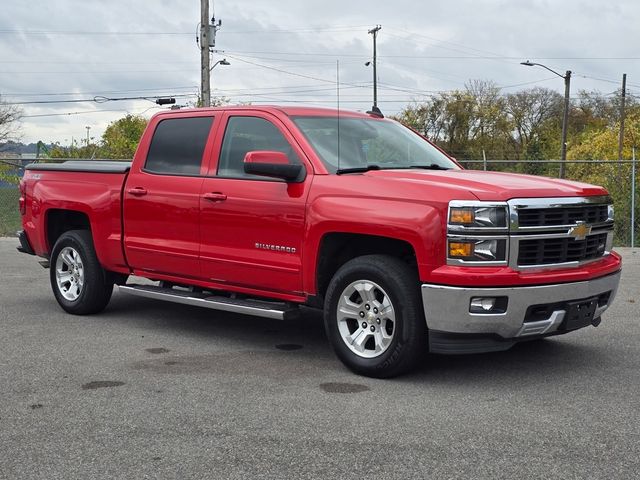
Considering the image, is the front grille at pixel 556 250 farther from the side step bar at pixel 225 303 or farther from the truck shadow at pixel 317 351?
the side step bar at pixel 225 303

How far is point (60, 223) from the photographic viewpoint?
8797 mm

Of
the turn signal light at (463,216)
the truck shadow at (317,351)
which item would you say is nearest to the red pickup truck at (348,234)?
the turn signal light at (463,216)

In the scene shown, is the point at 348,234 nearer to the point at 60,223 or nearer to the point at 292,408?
the point at 292,408

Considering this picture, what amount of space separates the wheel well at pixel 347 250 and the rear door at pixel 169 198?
4.14 ft

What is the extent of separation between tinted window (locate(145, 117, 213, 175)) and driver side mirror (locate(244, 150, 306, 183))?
3.54ft

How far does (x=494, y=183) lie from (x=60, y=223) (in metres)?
5.00

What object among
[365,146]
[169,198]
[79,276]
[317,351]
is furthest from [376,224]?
[79,276]

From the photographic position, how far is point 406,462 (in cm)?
415

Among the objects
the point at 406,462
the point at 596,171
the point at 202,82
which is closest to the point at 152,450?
the point at 406,462

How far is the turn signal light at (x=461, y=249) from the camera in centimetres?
535

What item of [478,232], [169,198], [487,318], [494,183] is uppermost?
[494,183]

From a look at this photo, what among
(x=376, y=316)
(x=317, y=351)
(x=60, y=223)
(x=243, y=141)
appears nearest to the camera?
(x=376, y=316)

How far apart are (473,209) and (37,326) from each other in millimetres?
4444

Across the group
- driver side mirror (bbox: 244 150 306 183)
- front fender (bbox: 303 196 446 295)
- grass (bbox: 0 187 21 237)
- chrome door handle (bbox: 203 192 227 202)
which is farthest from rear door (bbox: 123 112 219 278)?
grass (bbox: 0 187 21 237)
